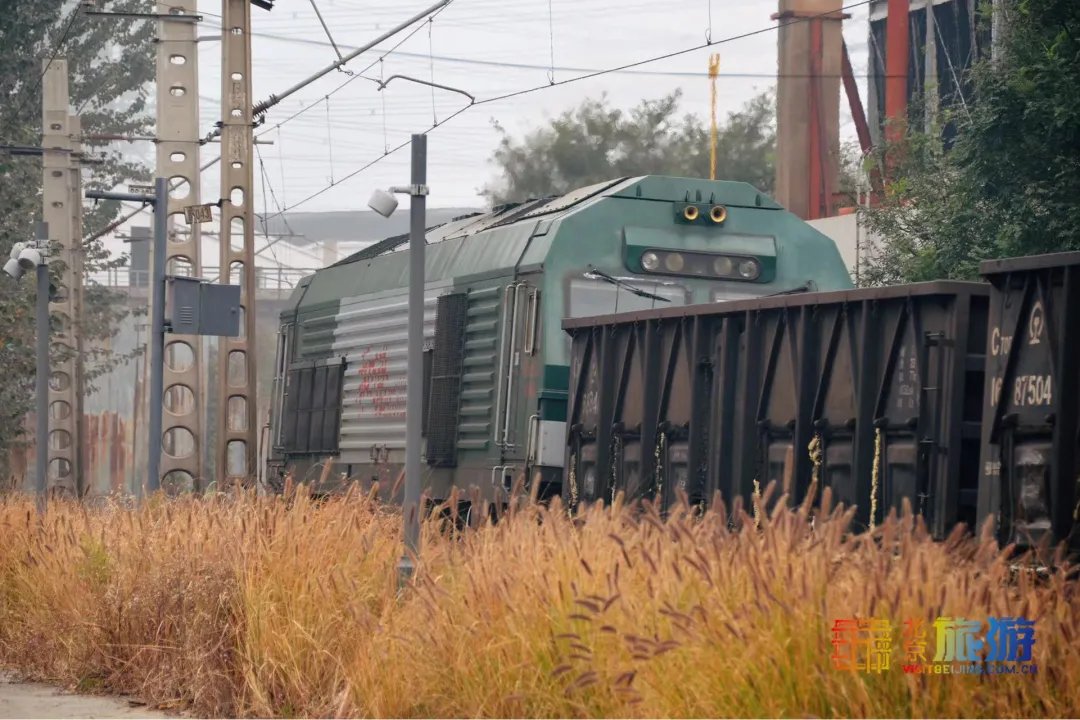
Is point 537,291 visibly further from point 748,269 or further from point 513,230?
point 748,269

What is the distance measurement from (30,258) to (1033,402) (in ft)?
48.5

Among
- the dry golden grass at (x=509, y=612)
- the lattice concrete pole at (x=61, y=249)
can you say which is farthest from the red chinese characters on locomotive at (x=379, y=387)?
the lattice concrete pole at (x=61, y=249)

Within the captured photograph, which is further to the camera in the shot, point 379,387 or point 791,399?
point 379,387

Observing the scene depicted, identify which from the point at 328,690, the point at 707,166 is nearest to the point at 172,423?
the point at 328,690

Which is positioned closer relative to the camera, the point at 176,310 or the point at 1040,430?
the point at 1040,430

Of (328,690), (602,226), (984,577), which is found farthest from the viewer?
(602,226)

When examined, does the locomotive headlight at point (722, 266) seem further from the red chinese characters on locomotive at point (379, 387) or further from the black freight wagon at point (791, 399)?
the red chinese characters on locomotive at point (379, 387)

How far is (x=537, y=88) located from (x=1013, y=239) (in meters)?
7.18

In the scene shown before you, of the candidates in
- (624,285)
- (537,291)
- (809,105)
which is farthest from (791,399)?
(809,105)

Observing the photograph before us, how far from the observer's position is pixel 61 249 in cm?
2977

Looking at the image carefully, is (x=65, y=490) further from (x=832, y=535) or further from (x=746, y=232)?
(x=832, y=535)

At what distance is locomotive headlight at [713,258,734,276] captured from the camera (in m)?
17.1

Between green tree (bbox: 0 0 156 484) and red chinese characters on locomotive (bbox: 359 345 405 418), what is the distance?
11070 mm

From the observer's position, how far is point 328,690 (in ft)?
34.7
